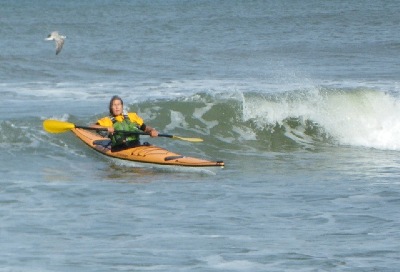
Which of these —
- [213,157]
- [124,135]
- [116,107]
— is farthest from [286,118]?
[116,107]

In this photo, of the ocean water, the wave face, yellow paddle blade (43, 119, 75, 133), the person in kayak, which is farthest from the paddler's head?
the wave face

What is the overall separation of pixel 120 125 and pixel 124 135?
0.95 ft

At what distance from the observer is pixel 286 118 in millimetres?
18297

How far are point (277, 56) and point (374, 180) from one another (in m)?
17.8

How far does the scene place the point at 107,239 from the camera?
9.79 m

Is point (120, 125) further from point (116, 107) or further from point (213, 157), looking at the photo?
point (213, 157)

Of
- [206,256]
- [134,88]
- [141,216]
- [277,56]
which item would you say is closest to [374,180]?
[141,216]

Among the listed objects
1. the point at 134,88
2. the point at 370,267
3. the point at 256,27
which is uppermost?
the point at 256,27

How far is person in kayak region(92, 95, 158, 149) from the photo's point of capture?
1368 centimetres

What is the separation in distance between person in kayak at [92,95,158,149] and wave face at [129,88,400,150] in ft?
10.4

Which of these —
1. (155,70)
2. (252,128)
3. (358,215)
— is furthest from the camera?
(155,70)

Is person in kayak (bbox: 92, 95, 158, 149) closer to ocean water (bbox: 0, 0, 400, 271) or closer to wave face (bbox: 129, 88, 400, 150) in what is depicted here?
ocean water (bbox: 0, 0, 400, 271)

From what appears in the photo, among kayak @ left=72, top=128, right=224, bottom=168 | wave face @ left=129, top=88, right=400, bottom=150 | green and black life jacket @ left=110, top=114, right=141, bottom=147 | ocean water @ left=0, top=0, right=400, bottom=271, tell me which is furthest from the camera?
wave face @ left=129, top=88, right=400, bottom=150

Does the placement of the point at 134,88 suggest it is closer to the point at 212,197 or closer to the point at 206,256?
the point at 212,197
